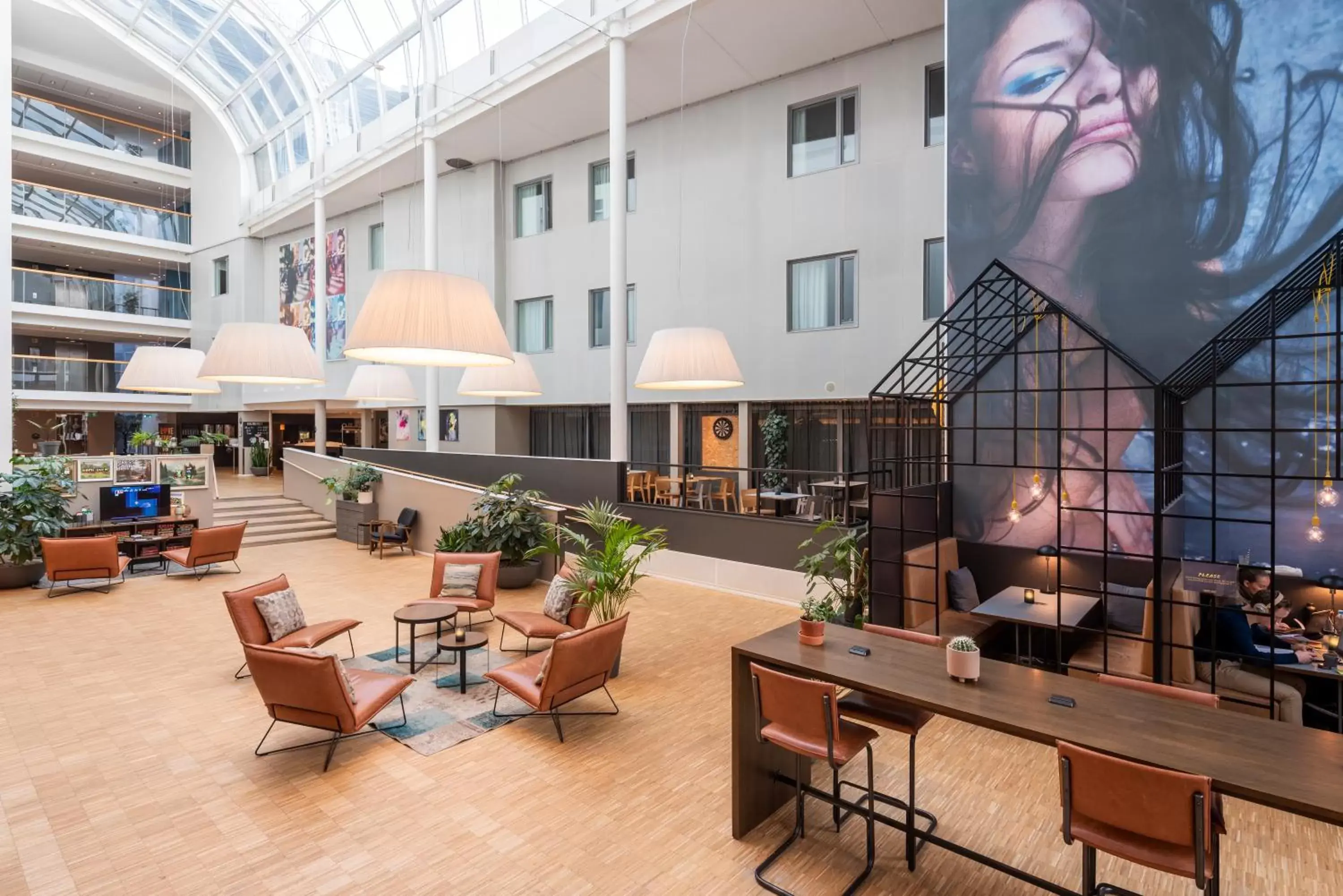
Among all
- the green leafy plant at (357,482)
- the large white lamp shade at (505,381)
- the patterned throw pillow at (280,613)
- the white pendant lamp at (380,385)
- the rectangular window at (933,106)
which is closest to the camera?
the patterned throw pillow at (280,613)

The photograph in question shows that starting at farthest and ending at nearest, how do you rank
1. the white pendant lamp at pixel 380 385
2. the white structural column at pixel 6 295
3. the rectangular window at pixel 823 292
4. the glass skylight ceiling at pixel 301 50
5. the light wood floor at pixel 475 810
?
1. the glass skylight ceiling at pixel 301 50
2. the rectangular window at pixel 823 292
3. the white pendant lamp at pixel 380 385
4. the white structural column at pixel 6 295
5. the light wood floor at pixel 475 810

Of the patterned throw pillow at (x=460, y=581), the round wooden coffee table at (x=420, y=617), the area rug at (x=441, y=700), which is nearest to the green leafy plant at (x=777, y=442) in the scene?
the patterned throw pillow at (x=460, y=581)

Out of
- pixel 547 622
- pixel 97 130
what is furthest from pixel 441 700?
pixel 97 130

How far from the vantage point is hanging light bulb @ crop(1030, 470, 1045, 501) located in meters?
7.48

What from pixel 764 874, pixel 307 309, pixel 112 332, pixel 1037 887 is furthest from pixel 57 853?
pixel 112 332

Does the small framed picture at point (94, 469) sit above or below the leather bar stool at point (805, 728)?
above

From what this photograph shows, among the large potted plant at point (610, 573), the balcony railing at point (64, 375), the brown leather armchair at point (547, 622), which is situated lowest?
the brown leather armchair at point (547, 622)

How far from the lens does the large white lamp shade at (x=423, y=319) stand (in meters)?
4.32

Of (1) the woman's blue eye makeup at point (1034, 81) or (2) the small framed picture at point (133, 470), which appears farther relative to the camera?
(2) the small framed picture at point (133, 470)

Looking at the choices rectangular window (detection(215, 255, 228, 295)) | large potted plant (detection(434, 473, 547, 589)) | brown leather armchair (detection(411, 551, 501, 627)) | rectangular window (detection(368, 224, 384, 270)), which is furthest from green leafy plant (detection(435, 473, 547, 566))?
rectangular window (detection(215, 255, 228, 295))

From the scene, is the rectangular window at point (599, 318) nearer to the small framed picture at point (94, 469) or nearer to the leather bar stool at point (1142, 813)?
the small framed picture at point (94, 469)

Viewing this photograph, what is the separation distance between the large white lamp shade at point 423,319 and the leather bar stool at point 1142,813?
3.91 m

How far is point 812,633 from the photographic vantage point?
3941 mm

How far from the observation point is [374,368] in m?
11.3
